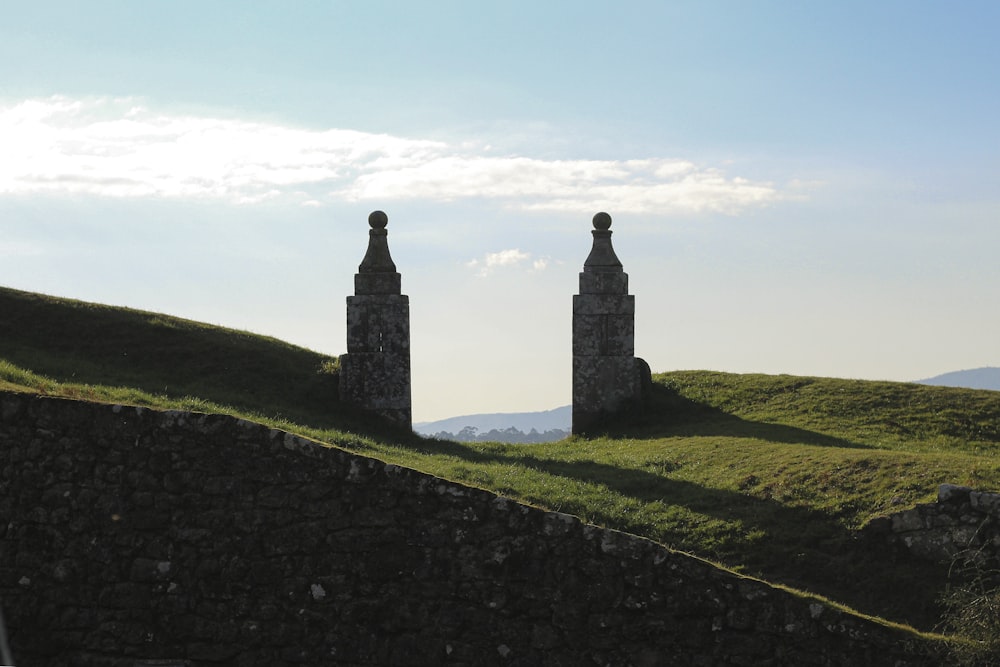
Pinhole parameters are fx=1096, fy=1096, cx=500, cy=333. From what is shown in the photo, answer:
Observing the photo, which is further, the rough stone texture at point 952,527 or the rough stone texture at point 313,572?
the rough stone texture at point 952,527

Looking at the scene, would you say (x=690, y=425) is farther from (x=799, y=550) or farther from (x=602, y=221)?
(x=799, y=550)

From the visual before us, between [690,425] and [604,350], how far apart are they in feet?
9.72

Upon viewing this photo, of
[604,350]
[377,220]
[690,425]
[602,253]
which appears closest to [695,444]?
[690,425]

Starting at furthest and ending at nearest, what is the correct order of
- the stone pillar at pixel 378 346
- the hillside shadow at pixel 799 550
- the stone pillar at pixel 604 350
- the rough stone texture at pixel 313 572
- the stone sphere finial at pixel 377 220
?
the stone pillar at pixel 604 350
the stone sphere finial at pixel 377 220
the stone pillar at pixel 378 346
the hillside shadow at pixel 799 550
the rough stone texture at pixel 313 572

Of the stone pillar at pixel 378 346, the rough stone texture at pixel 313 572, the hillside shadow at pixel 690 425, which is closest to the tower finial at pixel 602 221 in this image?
the hillside shadow at pixel 690 425

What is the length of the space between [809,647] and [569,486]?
19.9 ft

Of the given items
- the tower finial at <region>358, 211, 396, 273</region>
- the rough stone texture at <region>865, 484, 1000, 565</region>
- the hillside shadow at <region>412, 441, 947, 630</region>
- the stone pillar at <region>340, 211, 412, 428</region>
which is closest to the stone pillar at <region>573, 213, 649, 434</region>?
the stone pillar at <region>340, 211, 412, 428</region>

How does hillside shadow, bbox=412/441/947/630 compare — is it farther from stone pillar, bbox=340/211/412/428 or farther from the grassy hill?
stone pillar, bbox=340/211/412/428

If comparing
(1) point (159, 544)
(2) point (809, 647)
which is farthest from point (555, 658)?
(1) point (159, 544)

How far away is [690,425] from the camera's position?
25.5 meters

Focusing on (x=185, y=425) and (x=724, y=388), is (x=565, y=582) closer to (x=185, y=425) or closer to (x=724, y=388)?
(x=185, y=425)

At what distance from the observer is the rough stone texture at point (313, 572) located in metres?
13.2

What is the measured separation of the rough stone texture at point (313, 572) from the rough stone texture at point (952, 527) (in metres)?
2.40

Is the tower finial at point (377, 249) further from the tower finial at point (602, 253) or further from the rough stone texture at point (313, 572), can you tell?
the rough stone texture at point (313, 572)
